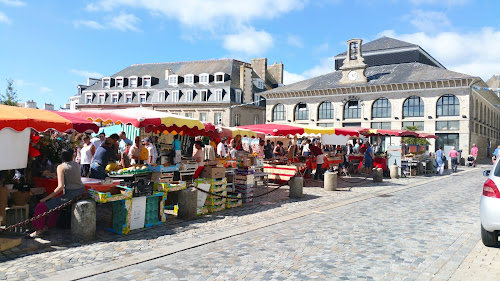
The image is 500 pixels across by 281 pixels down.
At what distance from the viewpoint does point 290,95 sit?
44.7m

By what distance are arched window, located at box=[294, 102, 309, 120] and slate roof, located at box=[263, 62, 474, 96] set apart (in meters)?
2.06

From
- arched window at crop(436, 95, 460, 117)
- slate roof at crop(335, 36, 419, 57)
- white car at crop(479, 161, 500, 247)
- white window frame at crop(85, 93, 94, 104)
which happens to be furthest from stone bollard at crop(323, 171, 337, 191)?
white window frame at crop(85, 93, 94, 104)

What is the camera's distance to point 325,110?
1688 inches

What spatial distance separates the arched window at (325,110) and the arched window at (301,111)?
5.11 feet

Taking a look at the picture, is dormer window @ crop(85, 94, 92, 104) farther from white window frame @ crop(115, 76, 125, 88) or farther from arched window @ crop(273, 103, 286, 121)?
arched window @ crop(273, 103, 286, 121)

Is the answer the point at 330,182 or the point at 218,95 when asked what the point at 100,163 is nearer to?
the point at 330,182

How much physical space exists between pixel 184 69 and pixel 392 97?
2750 centimetres

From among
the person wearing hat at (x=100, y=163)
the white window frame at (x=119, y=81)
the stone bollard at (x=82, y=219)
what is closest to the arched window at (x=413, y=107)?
the person wearing hat at (x=100, y=163)

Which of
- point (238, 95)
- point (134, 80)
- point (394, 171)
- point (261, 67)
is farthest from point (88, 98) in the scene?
point (394, 171)

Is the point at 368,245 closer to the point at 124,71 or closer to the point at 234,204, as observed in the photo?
the point at 234,204

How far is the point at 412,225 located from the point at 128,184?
6027mm

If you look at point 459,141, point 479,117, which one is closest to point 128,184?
point 459,141

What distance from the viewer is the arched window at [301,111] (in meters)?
44.1

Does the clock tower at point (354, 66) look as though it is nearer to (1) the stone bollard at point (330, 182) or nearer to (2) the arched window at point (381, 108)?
(2) the arched window at point (381, 108)
